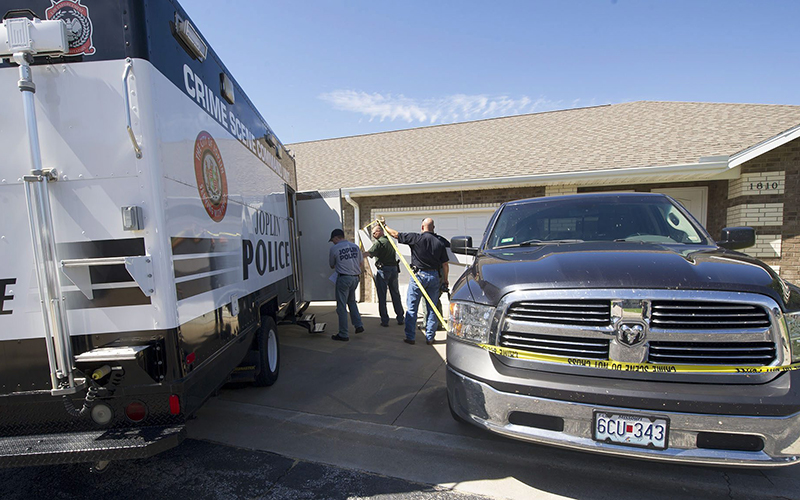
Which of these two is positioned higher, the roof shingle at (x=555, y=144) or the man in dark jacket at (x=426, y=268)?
the roof shingle at (x=555, y=144)

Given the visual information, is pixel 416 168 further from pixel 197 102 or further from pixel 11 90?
pixel 11 90

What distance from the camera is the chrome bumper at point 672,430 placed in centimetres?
186

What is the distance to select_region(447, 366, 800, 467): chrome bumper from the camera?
1.86 m

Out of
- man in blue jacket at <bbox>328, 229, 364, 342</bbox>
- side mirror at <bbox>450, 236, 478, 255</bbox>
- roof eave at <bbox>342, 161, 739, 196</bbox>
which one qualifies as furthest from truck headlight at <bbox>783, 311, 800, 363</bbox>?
roof eave at <bbox>342, 161, 739, 196</bbox>

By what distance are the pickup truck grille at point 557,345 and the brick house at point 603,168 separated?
614 cm

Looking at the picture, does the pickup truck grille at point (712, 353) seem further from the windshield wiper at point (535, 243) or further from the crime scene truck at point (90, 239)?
the crime scene truck at point (90, 239)

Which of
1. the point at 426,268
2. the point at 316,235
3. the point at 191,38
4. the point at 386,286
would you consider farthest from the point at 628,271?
the point at 316,235

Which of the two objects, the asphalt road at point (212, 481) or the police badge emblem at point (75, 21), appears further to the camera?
the asphalt road at point (212, 481)

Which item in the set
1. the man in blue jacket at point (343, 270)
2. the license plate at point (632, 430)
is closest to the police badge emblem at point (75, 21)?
the license plate at point (632, 430)

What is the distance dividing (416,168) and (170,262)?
310 inches

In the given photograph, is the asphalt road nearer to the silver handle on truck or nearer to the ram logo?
the ram logo

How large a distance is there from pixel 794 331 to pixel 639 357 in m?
0.80

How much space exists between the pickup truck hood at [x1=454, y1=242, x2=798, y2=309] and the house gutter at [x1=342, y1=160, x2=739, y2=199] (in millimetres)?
5085

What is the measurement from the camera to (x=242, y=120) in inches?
152
